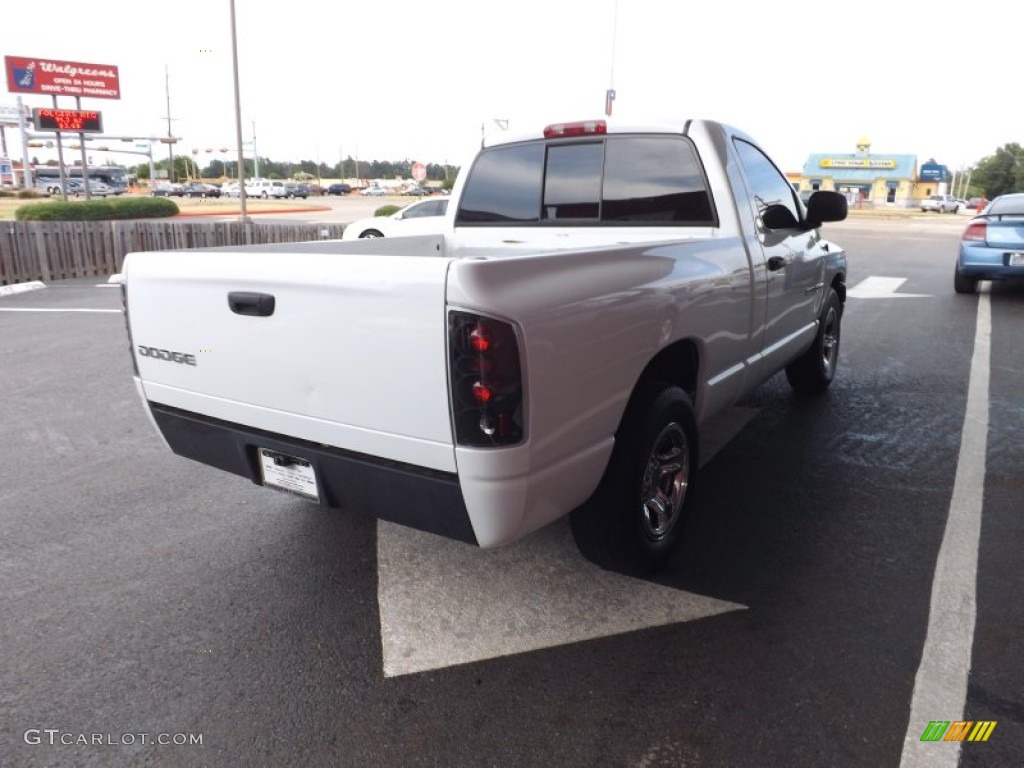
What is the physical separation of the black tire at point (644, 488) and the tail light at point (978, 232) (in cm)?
954

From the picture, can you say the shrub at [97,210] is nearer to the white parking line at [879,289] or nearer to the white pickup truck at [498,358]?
the white parking line at [879,289]

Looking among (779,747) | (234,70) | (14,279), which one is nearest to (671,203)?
(779,747)

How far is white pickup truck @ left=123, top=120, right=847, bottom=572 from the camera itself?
7.31 ft

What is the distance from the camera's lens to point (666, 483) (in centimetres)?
328

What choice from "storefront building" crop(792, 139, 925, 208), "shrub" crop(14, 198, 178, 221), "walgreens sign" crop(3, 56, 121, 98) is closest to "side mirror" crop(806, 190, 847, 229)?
"shrub" crop(14, 198, 178, 221)

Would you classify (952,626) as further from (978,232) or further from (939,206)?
(939,206)

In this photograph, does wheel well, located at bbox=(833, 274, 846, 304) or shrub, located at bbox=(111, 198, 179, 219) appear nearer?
wheel well, located at bbox=(833, 274, 846, 304)

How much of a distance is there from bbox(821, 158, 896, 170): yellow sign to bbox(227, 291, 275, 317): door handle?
95.9 metres

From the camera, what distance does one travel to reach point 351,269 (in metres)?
2.36

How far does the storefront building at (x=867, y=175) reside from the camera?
8550 centimetres

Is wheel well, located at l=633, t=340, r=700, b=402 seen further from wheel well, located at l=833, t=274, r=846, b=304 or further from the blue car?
the blue car

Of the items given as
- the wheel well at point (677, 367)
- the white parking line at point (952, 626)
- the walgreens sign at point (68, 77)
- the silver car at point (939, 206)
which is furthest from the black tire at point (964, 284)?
the silver car at point (939, 206)

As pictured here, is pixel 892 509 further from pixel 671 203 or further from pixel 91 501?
pixel 91 501

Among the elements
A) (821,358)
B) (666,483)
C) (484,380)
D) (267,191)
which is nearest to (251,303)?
(484,380)
